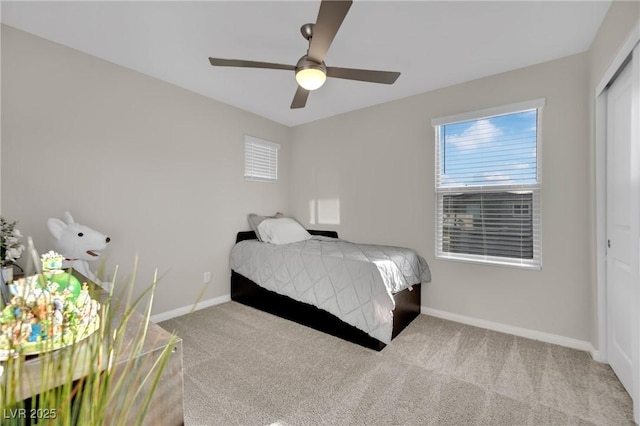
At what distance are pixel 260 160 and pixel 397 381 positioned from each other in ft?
10.4

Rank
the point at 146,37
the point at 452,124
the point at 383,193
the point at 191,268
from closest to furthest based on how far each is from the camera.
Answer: the point at 146,37
the point at 452,124
the point at 191,268
the point at 383,193

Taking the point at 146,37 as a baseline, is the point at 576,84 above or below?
below

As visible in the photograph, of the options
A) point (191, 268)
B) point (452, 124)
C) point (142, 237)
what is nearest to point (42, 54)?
point (142, 237)

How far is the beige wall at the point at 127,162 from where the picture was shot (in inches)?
Answer: 86.4

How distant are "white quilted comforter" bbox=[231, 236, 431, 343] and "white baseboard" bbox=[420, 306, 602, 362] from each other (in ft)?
1.31

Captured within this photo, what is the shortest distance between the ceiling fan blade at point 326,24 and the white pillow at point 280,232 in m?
2.17

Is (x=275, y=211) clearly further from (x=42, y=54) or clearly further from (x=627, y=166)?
(x=627, y=166)

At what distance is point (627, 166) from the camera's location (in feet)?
5.93

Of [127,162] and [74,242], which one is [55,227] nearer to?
[74,242]

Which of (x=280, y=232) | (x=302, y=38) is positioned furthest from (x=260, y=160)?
(x=302, y=38)

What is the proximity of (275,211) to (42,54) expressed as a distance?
2838 mm

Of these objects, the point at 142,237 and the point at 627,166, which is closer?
the point at 627,166

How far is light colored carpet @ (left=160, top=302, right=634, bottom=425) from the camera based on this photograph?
166cm

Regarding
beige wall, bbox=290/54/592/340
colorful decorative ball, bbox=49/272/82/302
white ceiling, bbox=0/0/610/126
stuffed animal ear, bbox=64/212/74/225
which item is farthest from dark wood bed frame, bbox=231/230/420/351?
white ceiling, bbox=0/0/610/126
